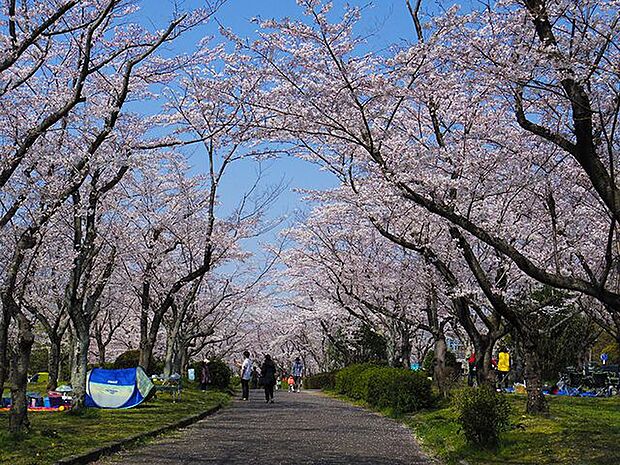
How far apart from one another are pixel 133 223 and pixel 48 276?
11.4 feet

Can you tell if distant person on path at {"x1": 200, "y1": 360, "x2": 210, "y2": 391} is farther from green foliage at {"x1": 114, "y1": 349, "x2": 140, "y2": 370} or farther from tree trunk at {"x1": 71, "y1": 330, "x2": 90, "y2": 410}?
tree trunk at {"x1": 71, "y1": 330, "x2": 90, "y2": 410}

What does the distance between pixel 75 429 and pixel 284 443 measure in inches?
135

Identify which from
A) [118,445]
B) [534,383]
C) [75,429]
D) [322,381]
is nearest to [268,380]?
[534,383]

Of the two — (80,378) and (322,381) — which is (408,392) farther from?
(322,381)

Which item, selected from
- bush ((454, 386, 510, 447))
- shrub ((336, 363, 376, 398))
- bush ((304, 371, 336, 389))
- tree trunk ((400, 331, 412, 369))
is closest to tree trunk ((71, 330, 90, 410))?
bush ((454, 386, 510, 447))

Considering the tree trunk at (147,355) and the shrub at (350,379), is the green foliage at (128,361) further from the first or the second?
the tree trunk at (147,355)

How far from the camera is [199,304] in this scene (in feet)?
119

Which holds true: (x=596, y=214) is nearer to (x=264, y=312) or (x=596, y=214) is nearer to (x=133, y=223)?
(x=133, y=223)

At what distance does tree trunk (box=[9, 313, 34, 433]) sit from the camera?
10.9 metres

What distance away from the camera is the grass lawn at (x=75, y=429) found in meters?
9.51

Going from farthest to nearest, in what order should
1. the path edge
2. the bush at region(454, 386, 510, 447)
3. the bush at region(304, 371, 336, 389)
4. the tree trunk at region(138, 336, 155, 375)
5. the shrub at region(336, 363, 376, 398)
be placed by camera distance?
the bush at region(304, 371, 336, 389) < the shrub at region(336, 363, 376, 398) < the tree trunk at region(138, 336, 155, 375) < the bush at region(454, 386, 510, 447) < the path edge

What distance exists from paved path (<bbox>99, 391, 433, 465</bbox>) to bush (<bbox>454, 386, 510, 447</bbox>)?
2.59ft

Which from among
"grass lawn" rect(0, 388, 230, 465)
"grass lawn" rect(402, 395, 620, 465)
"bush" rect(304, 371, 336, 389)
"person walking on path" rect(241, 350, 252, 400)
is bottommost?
"grass lawn" rect(402, 395, 620, 465)

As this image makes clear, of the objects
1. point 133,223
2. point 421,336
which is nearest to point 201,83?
point 133,223
